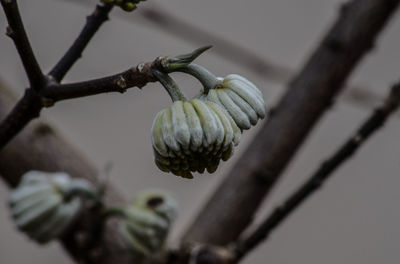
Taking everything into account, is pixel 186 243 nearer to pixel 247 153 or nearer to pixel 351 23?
pixel 247 153

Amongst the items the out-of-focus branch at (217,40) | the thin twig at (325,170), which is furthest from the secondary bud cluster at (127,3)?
the out-of-focus branch at (217,40)

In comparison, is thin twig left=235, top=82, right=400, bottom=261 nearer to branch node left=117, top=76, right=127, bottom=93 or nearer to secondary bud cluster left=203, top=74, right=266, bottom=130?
secondary bud cluster left=203, top=74, right=266, bottom=130

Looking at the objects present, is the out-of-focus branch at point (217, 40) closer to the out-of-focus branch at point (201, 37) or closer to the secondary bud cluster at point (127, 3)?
the out-of-focus branch at point (201, 37)

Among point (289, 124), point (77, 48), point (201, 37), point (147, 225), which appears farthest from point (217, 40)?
point (77, 48)

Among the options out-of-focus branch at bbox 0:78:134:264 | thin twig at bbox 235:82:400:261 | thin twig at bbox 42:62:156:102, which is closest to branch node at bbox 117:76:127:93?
thin twig at bbox 42:62:156:102

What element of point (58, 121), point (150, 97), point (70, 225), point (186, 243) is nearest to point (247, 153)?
point (186, 243)

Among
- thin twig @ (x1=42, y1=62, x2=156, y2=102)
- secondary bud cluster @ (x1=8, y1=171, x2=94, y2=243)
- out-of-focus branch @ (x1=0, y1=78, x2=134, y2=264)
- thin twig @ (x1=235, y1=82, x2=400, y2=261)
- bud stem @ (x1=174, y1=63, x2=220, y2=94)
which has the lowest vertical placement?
out-of-focus branch @ (x1=0, y1=78, x2=134, y2=264)
